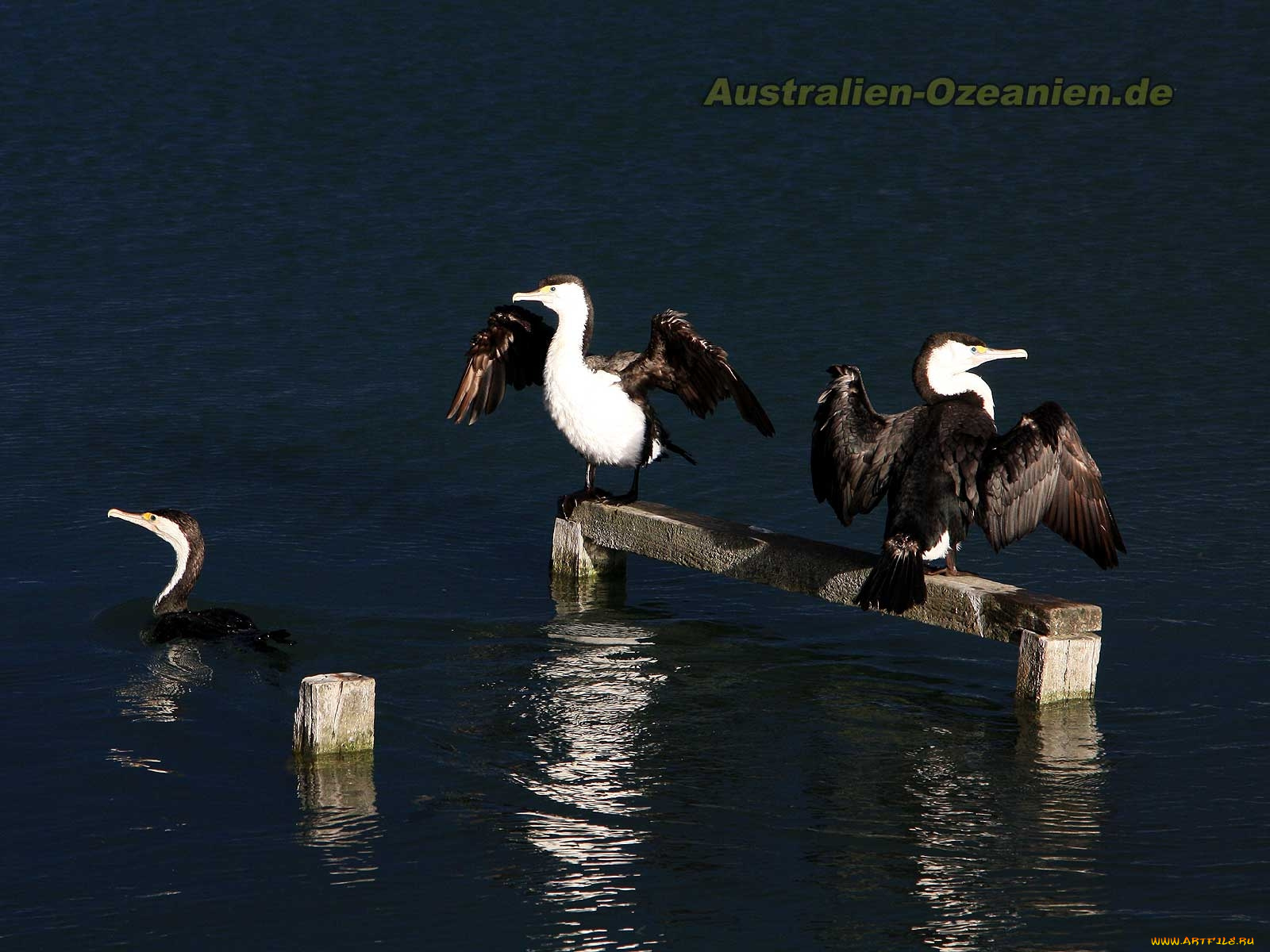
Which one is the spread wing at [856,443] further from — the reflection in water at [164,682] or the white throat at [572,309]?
the reflection in water at [164,682]

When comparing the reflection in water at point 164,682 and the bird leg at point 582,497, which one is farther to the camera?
the bird leg at point 582,497

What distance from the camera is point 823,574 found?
917cm

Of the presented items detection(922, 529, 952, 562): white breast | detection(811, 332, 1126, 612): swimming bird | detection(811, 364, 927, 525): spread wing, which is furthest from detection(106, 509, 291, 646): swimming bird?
detection(922, 529, 952, 562): white breast

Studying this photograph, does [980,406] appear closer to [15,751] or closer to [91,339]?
[15,751]

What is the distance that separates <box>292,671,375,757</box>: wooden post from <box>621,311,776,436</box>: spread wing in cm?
313

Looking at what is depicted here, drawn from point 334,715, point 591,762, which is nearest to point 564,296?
point 591,762

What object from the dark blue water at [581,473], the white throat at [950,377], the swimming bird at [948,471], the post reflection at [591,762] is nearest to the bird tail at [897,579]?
the swimming bird at [948,471]

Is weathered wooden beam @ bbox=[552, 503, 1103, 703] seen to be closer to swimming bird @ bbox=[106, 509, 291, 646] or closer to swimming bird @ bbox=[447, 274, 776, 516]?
swimming bird @ bbox=[447, 274, 776, 516]

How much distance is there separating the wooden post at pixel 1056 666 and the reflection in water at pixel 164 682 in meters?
3.86

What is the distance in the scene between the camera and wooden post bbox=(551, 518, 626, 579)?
10.7 metres

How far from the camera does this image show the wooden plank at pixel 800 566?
8.35m

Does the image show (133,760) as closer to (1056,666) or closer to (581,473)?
(1056,666)

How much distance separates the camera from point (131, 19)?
23531 mm

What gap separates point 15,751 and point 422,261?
10.3 m
